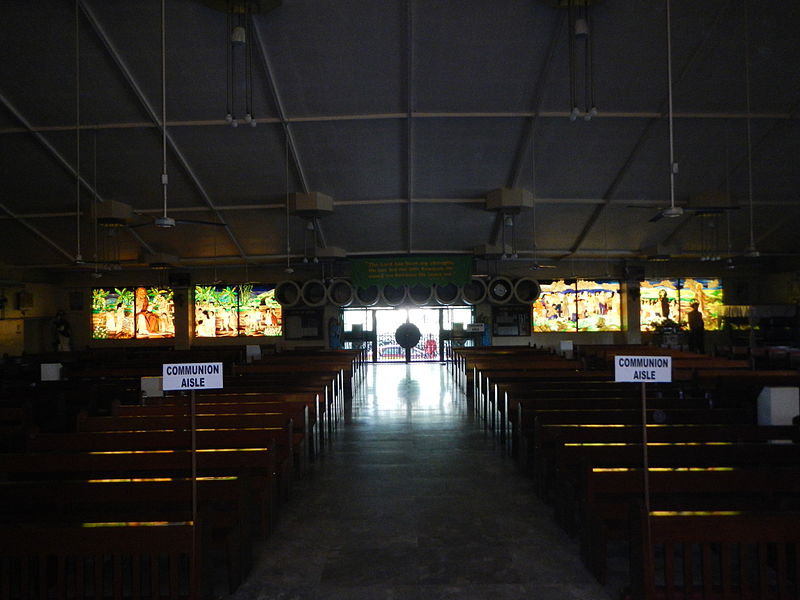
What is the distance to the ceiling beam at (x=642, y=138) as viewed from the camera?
8.09 metres

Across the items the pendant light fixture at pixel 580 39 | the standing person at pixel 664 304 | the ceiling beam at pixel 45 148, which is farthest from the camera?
the standing person at pixel 664 304

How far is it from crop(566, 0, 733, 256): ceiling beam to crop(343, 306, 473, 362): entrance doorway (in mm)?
4919

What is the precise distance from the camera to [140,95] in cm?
909

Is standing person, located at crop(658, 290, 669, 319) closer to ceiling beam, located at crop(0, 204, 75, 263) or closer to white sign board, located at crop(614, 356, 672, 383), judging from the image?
white sign board, located at crop(614, 356, 672, 383)

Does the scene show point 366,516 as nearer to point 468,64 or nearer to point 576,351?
point 468,64

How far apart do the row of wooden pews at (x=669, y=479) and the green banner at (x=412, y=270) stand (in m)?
9.21

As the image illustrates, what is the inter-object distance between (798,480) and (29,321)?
68.5 feet

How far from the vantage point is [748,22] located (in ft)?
26.1

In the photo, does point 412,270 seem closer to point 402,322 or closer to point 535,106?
point 402,322

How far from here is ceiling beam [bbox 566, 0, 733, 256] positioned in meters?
8.09

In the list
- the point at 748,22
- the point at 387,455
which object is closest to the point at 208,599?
the point at 387,455

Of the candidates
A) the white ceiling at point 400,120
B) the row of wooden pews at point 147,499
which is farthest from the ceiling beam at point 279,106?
the row of wooden pews at point 147,499

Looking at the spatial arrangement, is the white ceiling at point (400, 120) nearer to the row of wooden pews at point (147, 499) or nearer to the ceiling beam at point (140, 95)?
the ceiling beam at point (140, 95)

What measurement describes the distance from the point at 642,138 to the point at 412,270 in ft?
24.5
